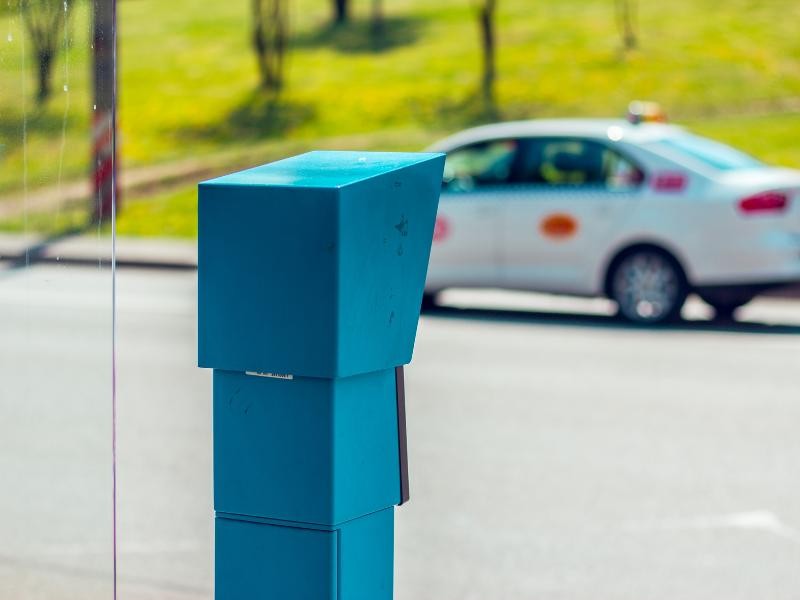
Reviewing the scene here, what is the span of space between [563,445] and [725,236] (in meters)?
4.67

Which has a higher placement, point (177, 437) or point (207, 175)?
point (207, 175)

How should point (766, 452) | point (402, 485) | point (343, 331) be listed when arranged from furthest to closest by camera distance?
point (766, 452) < point (402, 485) < point (343, 331)

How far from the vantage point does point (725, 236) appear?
1214 centimetres

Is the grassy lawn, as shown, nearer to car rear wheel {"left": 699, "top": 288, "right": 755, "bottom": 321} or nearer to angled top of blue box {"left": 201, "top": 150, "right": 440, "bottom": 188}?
car rear wheel {"left": 699, "top": 288, "right": 755, "bottom": 321}

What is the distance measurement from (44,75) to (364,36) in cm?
2651

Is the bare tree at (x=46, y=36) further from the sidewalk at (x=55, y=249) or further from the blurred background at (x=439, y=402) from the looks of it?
the sidewalk at (x=55, y=249)

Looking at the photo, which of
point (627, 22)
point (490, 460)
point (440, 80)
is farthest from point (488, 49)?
point (490, 460)

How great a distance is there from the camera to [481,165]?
43.8 feet

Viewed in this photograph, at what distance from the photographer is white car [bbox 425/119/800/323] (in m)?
12.1

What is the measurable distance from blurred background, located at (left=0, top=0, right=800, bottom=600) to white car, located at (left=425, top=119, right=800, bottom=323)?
0.35 meters

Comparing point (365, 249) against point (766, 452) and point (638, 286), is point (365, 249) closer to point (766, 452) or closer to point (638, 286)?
point (766, 452)

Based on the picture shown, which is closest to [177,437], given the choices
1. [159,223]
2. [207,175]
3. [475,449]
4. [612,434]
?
[475,449]

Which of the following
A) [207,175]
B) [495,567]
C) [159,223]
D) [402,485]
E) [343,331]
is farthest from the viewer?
[207,175]

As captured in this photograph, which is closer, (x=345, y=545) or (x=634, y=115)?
(x=345, y=545)
